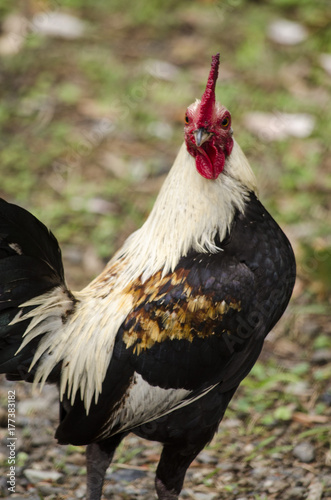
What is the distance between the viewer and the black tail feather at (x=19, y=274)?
3291mm

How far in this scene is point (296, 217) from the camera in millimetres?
6273

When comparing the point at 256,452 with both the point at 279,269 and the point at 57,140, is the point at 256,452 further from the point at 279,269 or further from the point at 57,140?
the point at 57,140

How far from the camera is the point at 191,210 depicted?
3496mm

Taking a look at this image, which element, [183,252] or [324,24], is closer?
[183,252]

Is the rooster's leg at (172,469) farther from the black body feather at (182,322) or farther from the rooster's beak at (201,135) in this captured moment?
the rooster's beak at (201,135)

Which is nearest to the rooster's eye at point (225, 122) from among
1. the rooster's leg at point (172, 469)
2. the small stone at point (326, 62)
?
the rooster's leg at point (172, 469)

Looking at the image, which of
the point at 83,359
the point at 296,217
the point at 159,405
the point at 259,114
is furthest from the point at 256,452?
the point at 259,114

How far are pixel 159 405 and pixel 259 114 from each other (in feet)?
15.6

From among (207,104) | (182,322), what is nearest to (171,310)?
(182,322)

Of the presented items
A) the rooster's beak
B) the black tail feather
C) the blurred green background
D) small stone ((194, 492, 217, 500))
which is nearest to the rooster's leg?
small stone ((194, 492, 217, 500))

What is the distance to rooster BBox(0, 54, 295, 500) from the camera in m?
3.32

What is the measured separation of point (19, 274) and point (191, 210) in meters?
0.91

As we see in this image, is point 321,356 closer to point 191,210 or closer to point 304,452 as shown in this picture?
point 304,452

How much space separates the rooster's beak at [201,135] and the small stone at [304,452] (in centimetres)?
212
